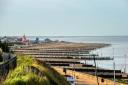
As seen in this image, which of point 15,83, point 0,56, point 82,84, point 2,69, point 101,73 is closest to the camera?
point 15,83

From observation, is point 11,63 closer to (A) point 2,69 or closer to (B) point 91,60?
(A) point 2,69

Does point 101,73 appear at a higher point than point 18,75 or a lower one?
lower

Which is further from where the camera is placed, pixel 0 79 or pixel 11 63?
pixel 11 63

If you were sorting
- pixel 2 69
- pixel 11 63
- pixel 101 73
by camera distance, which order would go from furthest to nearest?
→ pixel 101 73
pixel 11 63
pixel 2 69

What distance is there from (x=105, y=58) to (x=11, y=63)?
431 ft

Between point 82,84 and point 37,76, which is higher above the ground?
point 37,76

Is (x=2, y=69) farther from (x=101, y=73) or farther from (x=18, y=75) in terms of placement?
(x=101, y=73)

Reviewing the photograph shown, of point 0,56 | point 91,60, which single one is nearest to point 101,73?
point 91,60

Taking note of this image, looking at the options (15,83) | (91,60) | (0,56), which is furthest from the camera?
(91,60)

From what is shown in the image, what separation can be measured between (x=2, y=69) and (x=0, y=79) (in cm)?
150

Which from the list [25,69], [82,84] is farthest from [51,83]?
[82,84]

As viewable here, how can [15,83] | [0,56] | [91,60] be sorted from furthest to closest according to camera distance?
[91,60] → [0,56] → [15,83]

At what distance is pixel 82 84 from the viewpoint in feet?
188

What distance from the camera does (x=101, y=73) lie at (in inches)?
3472
